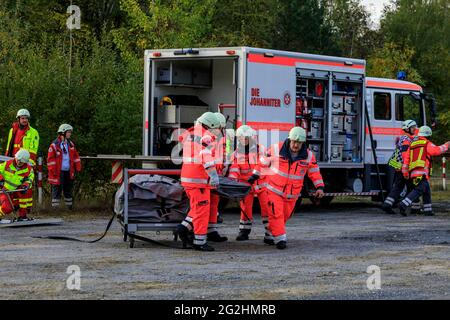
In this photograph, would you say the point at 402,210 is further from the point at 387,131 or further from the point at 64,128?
the point at 64,128

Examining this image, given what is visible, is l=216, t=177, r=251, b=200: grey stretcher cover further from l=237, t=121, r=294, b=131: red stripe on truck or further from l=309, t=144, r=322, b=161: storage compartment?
l=309, t=144, r=322, b=161: storage compartment

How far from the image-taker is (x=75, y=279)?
34.2 ft

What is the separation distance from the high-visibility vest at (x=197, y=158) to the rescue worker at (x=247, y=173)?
1.22 metres

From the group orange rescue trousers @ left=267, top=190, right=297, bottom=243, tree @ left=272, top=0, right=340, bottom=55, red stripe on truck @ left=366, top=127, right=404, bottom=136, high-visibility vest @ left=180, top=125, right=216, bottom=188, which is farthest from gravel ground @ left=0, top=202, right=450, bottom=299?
Result: tree @ left=272, top=0, right=340, bottom=55

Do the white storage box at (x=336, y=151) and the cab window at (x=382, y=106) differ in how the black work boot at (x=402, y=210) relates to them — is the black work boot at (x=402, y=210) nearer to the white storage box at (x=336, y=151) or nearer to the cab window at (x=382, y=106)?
the white storage box at (x=336, y=151)

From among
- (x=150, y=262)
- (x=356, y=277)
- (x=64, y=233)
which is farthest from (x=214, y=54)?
(x=356, y=277)

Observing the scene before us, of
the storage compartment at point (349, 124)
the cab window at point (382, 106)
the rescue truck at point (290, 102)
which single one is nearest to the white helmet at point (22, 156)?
the rescue truck at point (290, 102)

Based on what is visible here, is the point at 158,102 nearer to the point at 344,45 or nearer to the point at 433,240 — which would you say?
the point at 433,240

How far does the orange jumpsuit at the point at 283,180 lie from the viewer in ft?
44.8

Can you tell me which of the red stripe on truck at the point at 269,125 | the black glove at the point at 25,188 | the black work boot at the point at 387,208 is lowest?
the black work boot at the point at 387,208

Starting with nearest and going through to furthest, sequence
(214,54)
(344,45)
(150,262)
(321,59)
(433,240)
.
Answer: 1. (150,262)
2. (433,240)
3. (214,54)
4. (321,59)
5. (344,45)

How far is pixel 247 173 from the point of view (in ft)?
47.6

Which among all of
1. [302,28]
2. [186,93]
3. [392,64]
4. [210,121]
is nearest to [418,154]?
[186,93]

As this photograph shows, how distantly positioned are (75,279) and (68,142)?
909 cm
